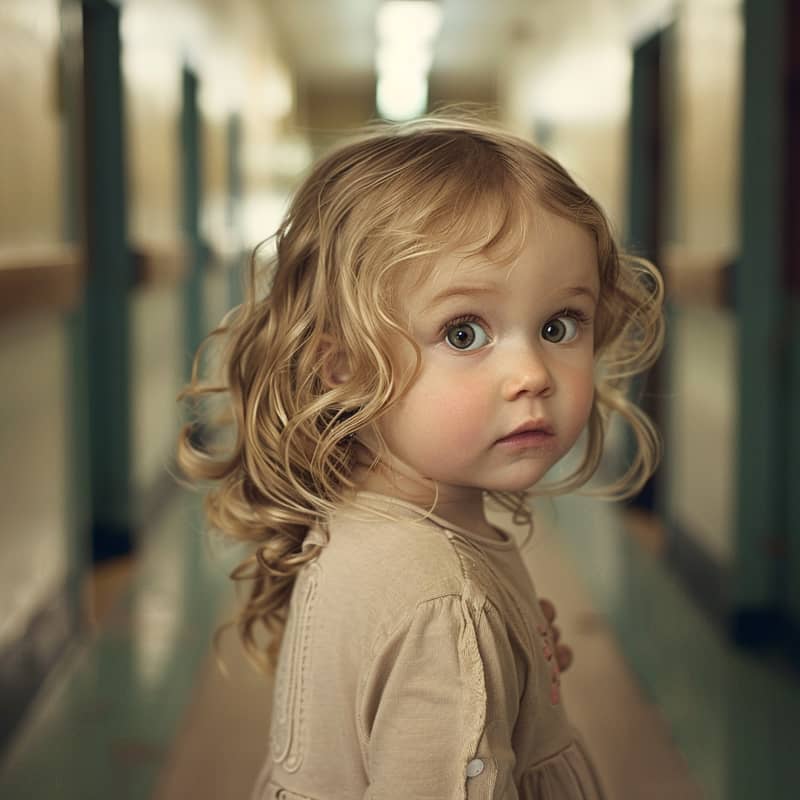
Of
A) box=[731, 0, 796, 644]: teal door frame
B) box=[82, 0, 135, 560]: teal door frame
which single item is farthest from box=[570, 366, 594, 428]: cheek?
box=[82, 0, 135, 560]: teal door frame

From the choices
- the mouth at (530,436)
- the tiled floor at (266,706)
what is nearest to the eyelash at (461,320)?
the mouth at (530,436)

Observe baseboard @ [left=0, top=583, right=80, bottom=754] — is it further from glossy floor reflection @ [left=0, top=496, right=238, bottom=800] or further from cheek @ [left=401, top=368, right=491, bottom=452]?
cheek @ [left=401, top=368, right=491, bottom=452]

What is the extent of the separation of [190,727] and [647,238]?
12.2 ft

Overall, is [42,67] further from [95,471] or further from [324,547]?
[324,547]

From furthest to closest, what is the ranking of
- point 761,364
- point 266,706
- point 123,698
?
1. point 761,364
2. point 123,698
3. point 266,706

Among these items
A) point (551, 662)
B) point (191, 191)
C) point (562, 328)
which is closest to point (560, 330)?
point (562, 328)

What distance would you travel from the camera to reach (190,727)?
2916mm

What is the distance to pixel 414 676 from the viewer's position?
104 centimetres

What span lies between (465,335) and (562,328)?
0.33 ft

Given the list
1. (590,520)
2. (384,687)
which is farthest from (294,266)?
(590,520)

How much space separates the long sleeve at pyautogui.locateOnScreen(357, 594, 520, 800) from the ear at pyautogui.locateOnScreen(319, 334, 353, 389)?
0.86 feet

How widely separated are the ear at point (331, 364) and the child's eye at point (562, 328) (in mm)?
198

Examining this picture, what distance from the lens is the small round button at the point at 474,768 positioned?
40.3 inches

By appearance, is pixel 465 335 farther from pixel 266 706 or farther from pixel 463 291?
pixel 266 706
